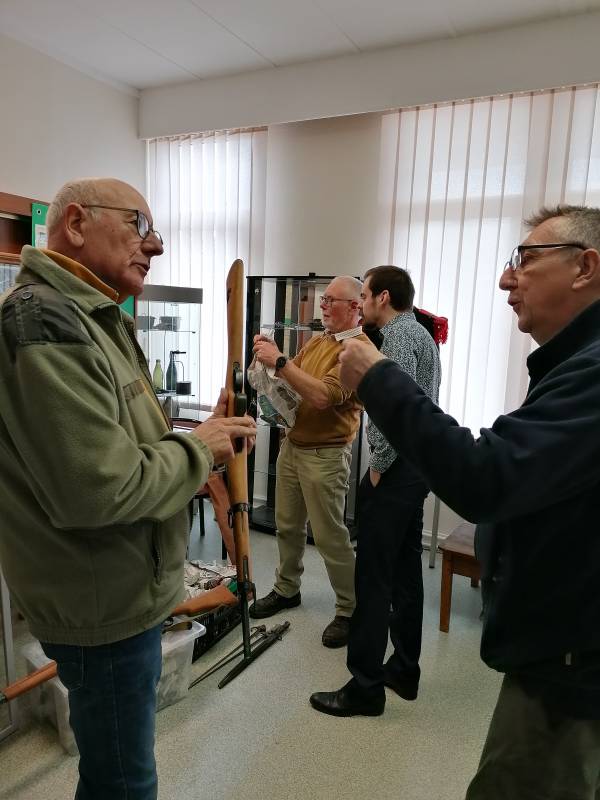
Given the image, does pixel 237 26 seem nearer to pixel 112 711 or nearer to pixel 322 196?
pixel 322 196

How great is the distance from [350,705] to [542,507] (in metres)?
1.45

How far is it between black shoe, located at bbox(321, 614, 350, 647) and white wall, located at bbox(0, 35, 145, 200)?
10.4 ft

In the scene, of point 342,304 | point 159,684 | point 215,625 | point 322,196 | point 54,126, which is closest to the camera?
point 159,684

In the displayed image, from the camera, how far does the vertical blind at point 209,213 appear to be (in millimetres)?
3951

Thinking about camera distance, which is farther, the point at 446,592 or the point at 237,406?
the point at 446,592

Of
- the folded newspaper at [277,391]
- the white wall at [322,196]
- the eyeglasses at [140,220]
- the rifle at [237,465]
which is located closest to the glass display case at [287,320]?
the white wall at [322,196]

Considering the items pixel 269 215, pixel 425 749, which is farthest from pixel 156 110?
pixel 425 749

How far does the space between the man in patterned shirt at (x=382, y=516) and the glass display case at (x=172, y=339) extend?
216 cm

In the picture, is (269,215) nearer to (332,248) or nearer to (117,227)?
(332,248)

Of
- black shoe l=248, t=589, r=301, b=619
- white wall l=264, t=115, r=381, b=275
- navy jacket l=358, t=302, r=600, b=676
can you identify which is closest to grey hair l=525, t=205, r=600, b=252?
navy jacket l=358, t=302, r=600, b=676

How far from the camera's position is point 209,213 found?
4.09 metres

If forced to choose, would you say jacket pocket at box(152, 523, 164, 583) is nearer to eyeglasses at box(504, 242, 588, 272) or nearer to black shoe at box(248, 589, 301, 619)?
eyeglasses at box(504, 242, 588, 272)

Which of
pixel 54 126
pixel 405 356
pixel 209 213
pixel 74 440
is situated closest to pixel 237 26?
pixel 209 213

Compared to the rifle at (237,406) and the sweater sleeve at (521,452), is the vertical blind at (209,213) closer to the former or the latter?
the rifle at (237,406)
